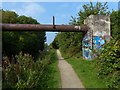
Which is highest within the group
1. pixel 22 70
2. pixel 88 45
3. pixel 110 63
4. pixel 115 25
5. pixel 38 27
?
pixel 115 25

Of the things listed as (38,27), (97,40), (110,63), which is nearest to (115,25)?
(97,40)

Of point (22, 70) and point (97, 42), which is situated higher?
point (97, 42)

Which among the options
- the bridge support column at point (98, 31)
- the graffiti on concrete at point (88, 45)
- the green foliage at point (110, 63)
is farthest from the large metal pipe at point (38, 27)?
the green foliage at point (110, 63)

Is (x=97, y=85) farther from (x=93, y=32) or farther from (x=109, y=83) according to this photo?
(x=93, y=32)

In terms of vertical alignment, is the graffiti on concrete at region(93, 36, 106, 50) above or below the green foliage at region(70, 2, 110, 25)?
below

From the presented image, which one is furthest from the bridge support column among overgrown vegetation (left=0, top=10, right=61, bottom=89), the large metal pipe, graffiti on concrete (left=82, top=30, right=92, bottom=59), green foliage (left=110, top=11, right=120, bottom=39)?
overgrown vegetation (left=0, top=10, right=61, bottom=89)

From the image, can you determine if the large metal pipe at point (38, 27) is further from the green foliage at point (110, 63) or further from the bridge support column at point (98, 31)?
the green foliage at point (110, 63)

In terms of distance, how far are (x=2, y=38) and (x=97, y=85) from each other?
8159mm

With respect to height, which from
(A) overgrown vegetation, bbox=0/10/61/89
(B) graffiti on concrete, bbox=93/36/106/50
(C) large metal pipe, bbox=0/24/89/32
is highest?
(C) large metal pipe, bbox=0/24/89/32

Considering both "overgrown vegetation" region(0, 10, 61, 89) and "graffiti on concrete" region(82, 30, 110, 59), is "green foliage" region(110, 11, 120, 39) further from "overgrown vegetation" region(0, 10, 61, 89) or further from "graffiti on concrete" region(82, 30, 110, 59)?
"overgrown vegetation" region(0, 10, 61, 89)

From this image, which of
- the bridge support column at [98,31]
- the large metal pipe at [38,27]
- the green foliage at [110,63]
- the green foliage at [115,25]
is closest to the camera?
the green foliage at [110,63]

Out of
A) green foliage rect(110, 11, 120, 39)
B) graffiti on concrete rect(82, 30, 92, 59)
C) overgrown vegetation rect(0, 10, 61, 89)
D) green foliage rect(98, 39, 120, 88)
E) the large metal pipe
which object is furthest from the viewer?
green foliage rect(110, 11, 120, 39)

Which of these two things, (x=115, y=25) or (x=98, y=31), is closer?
(x=98, y=31)

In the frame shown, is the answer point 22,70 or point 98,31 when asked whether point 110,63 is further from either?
point 98,31
